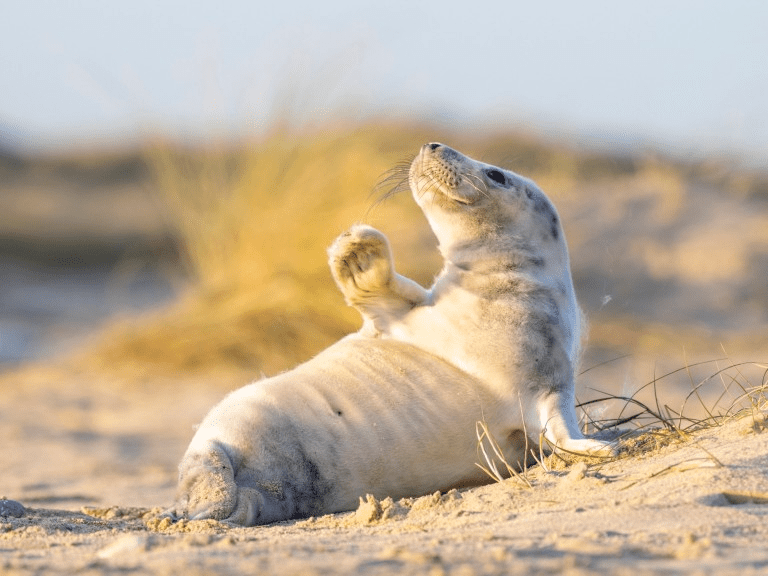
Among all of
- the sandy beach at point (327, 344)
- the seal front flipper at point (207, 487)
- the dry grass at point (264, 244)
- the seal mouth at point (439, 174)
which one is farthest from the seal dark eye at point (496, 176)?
the dry grass at point (264, 244)

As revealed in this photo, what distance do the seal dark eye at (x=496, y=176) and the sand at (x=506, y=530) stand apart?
118cm

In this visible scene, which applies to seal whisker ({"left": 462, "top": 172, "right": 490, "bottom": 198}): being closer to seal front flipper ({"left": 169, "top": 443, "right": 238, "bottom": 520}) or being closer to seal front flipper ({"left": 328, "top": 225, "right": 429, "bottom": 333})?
seal front flipper ({"left": 328, "top": 225, "right": 429, "bottom": 333})

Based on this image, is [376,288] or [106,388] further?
[106,388]

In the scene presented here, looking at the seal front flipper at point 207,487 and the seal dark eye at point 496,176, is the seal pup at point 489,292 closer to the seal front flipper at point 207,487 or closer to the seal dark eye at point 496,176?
the seal dark eye at point 496,176

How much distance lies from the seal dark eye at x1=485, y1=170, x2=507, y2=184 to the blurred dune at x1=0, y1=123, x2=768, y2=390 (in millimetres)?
2272

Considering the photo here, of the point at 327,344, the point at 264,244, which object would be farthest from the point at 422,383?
the point at 264,244

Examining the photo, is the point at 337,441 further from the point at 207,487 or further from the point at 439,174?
the point at 439,174

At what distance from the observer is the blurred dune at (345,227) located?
9391 millimetres

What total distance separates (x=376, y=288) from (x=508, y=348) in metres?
0.55

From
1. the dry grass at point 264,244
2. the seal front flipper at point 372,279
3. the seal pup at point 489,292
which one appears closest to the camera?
the seal pup at point 489,292

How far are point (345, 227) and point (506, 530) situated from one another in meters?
6.39

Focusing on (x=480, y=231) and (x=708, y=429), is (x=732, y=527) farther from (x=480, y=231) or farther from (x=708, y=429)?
(x=480, y=231)

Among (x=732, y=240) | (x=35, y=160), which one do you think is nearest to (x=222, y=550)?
(x=732, y=240)

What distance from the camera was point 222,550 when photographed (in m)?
2.72
